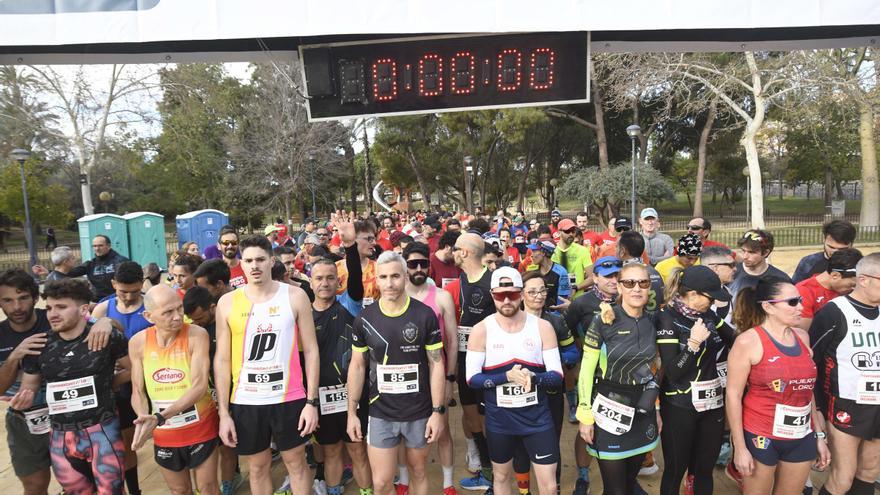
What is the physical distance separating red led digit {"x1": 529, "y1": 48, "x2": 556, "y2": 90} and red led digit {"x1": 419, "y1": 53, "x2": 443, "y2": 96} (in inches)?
34.0

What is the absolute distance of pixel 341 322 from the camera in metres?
3.89

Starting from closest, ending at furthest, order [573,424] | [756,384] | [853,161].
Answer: [756,384] → [573,424] → [853,161]

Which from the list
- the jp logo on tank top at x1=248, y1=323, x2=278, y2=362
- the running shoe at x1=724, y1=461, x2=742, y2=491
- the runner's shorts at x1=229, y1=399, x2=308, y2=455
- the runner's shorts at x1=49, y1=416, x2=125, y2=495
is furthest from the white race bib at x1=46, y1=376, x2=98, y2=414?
the running shoe at x1=724, y1=461, x2=742, y2=491

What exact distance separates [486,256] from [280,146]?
25876 millimetres

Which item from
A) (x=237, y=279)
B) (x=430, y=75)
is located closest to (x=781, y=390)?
(x=430, y=75)

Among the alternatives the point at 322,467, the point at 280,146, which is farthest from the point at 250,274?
the point at 280,146

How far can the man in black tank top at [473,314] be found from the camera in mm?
4211

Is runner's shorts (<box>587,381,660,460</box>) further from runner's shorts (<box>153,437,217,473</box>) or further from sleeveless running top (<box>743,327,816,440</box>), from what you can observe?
runner's shorts (<box>153,437,217,473</box>)

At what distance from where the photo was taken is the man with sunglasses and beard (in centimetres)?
374

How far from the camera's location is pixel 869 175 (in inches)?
891

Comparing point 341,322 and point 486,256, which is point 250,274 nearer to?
point 341,322

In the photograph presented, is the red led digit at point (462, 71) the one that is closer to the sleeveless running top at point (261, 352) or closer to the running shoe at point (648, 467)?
the sleeveless running top at point (261, 352)

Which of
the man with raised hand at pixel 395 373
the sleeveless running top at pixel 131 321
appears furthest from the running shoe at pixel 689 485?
the sleeveless running top at pixel 131 321

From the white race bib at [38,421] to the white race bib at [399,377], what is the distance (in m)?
2.29
